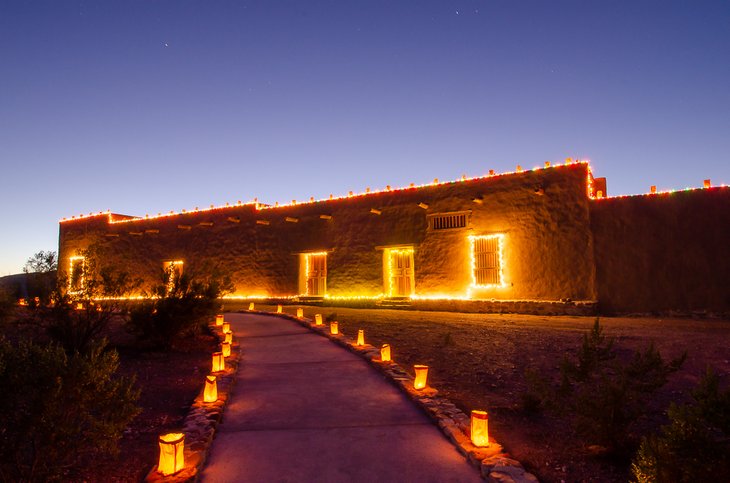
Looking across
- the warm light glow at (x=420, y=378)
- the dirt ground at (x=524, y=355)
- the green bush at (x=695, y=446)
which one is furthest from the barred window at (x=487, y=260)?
the green bush at (x=695, y=446)

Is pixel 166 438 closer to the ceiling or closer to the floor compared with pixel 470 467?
closer to the ceiling

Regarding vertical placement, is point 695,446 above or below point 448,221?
below

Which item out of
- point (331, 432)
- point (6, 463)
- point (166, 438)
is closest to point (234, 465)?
point (166, 438)

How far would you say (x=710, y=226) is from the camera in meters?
12.0

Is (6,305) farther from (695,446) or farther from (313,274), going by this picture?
(695,446)

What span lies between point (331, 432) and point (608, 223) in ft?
38.4

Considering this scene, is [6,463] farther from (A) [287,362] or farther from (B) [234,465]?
(A) [287,362]

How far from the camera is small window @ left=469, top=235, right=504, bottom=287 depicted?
47.3 ft

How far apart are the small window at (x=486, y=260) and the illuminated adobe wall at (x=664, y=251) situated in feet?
9.12

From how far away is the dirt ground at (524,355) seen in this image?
13.4 ft

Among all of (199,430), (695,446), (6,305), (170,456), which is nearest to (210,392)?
(199,430)

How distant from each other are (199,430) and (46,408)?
1604 millimetres

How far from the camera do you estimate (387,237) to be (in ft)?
53.9

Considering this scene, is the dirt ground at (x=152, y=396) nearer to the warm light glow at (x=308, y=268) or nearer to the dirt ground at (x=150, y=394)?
the dirt ground at (x=150, y=394)
